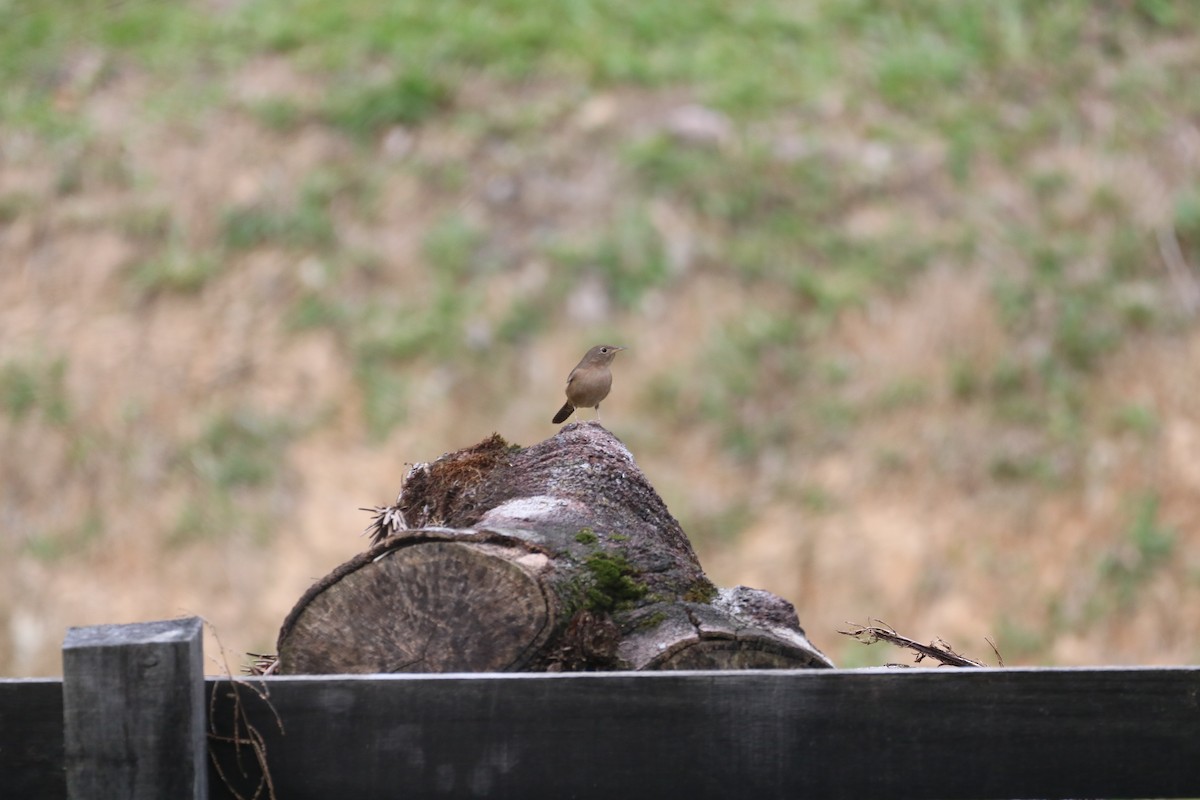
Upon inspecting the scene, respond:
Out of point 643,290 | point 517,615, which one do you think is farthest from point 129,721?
point 643,290

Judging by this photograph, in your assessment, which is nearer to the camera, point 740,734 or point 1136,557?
point 740,734

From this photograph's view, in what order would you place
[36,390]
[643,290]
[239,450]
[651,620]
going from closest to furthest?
[651,620] < [239,450] < [36,390] < [643,290]

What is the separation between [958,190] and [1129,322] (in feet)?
5.30

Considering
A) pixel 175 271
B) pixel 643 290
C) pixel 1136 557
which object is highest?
pixel 175 271

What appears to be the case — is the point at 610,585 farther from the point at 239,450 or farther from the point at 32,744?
the point at 239,450

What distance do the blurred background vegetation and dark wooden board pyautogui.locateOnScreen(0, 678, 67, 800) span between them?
22.8ft

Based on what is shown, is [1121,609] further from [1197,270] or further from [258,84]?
[258,84]

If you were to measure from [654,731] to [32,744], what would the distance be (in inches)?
31.6

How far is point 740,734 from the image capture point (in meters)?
1.96

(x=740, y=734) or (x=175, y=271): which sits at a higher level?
(x=175, y=271)

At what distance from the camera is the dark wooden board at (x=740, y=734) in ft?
6.34

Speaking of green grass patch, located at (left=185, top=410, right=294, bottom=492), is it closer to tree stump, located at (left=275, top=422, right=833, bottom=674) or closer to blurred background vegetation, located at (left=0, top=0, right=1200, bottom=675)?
blurred background vegetation, located at (left=0, top=0, right=1200, bottom=675)

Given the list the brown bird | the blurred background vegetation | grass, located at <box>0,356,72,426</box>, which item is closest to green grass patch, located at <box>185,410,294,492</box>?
the blurred background vegetation

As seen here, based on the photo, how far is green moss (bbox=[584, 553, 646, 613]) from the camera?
265 cm
